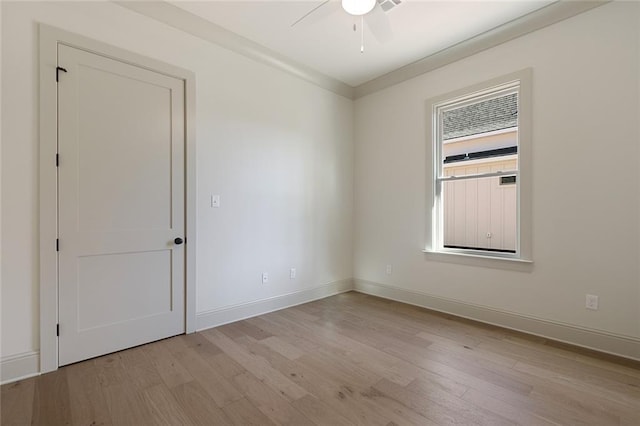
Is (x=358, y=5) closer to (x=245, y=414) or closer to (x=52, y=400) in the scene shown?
(x=245, y=414)

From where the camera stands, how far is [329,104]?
4168 millimetres

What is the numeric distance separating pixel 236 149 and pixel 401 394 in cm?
268

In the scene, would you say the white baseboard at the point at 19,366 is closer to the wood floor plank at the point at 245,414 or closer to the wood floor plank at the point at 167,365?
the wood floor plank at the point at 167,365

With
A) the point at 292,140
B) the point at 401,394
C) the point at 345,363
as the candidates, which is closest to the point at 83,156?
the point at 292,140

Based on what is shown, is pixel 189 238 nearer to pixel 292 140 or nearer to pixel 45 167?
pixel 45 167

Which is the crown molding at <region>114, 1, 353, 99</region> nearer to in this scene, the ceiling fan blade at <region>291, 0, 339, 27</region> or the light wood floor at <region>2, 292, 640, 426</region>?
the ceiling fan blade at <region>291, 0, 339, 27</region>

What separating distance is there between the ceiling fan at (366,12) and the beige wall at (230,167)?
938mm

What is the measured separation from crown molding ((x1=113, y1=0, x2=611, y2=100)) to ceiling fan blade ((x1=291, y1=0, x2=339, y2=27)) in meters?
0.63

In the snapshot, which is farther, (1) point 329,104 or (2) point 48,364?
(1) point 329,104

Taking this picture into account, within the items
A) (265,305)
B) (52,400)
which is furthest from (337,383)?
(52,400)

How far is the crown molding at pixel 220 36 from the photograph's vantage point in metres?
2.56

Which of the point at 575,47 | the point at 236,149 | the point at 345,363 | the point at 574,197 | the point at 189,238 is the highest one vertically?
the point at 575,47

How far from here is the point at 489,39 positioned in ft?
Result: 9.93

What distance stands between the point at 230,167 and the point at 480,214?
287cm
